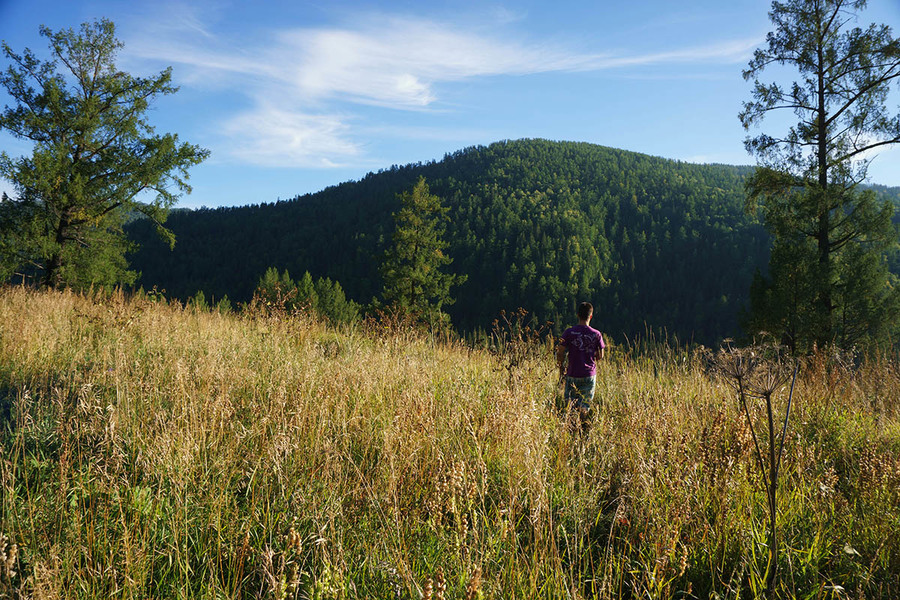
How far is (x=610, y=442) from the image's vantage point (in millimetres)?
3301

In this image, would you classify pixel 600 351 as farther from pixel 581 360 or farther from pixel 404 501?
pixel 404 501

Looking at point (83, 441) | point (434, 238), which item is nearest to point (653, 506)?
point (83, 441)

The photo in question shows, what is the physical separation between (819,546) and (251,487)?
120 inches

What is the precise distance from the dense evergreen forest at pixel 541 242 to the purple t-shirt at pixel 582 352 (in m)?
85.6

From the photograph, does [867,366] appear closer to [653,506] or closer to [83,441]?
[653,506]

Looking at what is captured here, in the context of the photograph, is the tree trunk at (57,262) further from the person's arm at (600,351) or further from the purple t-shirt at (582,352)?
the person's arm at (600,351)

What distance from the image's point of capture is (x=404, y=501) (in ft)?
8.07

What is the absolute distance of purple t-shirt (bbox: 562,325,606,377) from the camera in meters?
5.09

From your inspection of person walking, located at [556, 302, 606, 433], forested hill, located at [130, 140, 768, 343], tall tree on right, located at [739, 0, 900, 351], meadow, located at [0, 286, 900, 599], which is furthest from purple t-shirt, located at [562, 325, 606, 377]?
forested hill, located at [130, 140, 768, 343]

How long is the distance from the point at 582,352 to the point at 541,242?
109 meters

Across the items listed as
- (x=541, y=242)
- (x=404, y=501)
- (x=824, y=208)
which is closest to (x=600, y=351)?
(x=404, y=501)

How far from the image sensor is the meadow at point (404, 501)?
6.24ft

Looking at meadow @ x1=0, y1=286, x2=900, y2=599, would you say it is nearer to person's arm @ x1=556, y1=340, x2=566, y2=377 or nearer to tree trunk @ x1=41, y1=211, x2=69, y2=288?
person's arm @ x1=556, y1=340, x2=566, y2=377

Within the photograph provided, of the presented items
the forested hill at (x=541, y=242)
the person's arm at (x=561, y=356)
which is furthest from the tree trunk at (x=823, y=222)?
the forested hill at (x=541, y=242)
